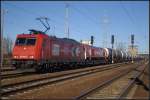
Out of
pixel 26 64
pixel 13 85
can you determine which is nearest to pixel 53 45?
pixel 26 64

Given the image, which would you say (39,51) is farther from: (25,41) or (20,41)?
(20,41)

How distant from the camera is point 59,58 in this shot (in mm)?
31375

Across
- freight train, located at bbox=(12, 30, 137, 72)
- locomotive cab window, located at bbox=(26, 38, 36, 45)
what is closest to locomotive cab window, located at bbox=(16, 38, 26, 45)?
freight train, located at bbox=(12, 30, 137, 72)

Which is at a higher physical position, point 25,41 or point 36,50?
point 25,41

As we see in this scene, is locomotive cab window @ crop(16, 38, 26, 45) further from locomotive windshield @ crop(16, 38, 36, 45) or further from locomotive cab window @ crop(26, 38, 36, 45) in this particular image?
locomotive cab window @ crop(26, 38, 36, 45)

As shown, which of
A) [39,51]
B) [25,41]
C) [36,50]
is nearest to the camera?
[36,50]

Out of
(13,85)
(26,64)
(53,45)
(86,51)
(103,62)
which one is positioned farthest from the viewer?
(103,62)

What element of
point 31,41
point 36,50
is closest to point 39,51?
point 36,50

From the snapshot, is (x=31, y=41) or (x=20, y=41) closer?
(x=31, y=41)

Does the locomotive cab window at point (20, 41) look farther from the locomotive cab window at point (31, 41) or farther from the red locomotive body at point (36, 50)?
the locomotive cab window at point (31, 41)

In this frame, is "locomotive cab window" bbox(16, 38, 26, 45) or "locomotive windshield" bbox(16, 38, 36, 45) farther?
"locomotive cab window" bbox(16, 38, 26, 45)

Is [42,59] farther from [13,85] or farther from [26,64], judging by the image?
[13,85]

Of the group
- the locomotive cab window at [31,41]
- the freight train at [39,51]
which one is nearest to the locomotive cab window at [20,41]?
the freight train at [39,51]

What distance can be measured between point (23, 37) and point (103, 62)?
128 ft
